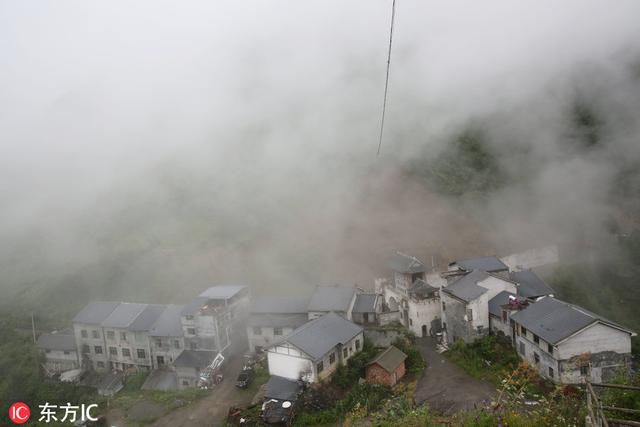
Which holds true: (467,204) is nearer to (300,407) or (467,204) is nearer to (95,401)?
(300,407)

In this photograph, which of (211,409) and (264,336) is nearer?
(211,409)

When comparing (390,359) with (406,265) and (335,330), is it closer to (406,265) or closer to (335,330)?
(335,330)

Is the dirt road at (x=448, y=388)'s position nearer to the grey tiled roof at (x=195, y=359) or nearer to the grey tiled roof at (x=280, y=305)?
the grey tiled roof at (x=280, y=305)

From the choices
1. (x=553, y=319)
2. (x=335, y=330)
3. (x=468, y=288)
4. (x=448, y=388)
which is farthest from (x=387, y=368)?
(x=553, y=319)

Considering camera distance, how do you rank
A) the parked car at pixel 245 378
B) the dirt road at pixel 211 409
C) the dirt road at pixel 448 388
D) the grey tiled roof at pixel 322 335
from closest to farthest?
the dirt road at pixel 448 388, the dirt road at pixel 211 409, the grey tiled roof at pixel 322 335, the parked car at pixel 245 378

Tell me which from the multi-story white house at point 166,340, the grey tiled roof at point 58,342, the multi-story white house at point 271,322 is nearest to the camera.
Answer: the multi-story white house at point 271,322

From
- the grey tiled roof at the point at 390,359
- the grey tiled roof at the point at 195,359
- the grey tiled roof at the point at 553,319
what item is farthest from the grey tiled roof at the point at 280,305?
→ the grey tiled roof at the point at 553,319

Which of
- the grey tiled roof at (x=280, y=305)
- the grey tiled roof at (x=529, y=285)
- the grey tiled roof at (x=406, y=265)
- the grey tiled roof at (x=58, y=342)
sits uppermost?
the grey tiled roof at (x=406, y=265)
